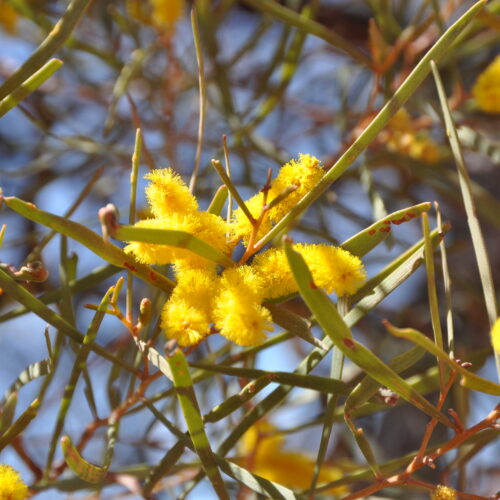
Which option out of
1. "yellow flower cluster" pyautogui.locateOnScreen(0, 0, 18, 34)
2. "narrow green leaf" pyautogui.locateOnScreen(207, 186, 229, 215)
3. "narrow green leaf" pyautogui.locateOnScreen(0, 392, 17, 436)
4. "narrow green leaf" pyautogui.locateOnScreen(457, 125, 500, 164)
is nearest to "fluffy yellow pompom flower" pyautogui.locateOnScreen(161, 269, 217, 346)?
"narrow green leaf" pyautogui.locateOnScreen(207, 186, 229, 215)

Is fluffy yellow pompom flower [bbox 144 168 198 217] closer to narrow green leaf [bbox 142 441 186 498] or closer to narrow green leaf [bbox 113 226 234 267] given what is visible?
narrow green leaf [bbox 113 226 234 267]

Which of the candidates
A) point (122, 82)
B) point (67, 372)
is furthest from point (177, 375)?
point (67, 372)

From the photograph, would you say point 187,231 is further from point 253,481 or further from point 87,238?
point 253,481

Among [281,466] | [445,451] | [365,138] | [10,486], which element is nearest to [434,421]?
[445,451]

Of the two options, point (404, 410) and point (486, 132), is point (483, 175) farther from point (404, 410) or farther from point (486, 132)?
point (404, 410)

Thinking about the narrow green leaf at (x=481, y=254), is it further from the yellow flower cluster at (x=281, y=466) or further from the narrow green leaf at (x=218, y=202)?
the yellow flower cluster at (x=281, y=466)

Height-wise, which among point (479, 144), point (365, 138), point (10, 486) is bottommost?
point (10, 486)
